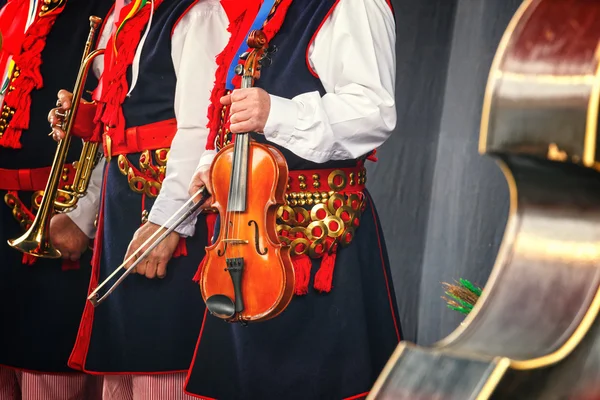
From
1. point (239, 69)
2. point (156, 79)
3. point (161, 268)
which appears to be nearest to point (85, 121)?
point (156, 79)

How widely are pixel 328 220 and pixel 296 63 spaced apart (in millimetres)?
334

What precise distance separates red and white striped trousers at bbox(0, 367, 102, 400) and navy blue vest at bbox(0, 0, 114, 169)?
0.67m

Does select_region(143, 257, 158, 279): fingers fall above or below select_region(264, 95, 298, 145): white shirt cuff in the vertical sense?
below

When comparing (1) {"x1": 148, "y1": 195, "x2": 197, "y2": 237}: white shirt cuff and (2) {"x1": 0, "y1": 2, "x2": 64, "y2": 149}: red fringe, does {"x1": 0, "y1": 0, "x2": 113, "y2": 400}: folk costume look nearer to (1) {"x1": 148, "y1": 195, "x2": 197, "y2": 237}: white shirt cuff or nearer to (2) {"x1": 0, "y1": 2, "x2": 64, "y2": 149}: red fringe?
(2) {"x1": 0, "y1": 2, "x2": 64, "y2": 149}: red fringe

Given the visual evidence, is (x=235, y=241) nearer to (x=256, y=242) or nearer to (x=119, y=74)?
(x=256, y=242)

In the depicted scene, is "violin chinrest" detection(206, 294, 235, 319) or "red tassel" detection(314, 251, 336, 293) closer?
"violin chinrest" detection(206, 294, 235, 319)

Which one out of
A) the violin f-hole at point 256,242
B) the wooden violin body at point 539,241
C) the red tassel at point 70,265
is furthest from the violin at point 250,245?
the red tassel at point 70,265

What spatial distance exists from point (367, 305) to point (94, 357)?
808 mm

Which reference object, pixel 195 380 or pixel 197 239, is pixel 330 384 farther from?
pixel 197 239

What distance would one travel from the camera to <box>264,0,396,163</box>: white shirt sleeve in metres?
1.73

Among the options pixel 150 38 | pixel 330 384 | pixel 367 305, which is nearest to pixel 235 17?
pixel 150 38

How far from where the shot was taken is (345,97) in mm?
1754

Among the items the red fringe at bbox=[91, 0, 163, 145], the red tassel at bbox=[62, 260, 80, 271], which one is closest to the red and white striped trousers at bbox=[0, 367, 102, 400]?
the red tassel at bbox=[62, 260, 80, 271]

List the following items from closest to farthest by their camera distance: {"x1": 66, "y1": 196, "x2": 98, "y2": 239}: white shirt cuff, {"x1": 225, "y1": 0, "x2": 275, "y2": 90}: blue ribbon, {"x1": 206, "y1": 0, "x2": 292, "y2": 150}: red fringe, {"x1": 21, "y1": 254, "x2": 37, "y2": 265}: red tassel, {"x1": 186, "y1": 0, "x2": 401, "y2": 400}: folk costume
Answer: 1. {"x1": 186, "y1": 0, "x2": 401, "y2": 400}: folk costume
2. {"x1": 225, "y1": 0, "x2": 275, "y2": 90}: blue ribbon
3. {"x1": 206, "y1": 0, "x2": 292, "y2": 150}: red fringe
4. {"x1": 66, "y1": 196, "x2": 98, "y2": 239}: white shirt cuff
5. {"x1": 21, "y1": 254, "x2": 37, "y2": 265}: red tassel
